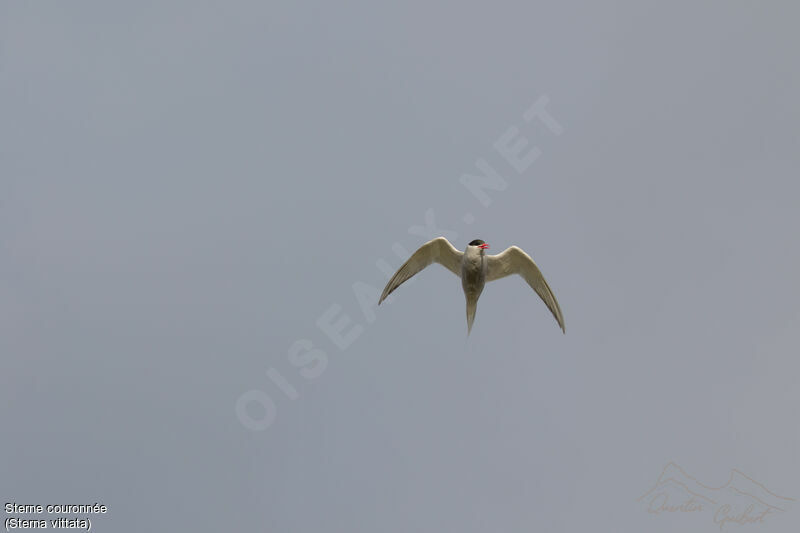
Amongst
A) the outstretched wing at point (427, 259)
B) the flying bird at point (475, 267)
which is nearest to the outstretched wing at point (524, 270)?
the flying bird at point (475, 267)

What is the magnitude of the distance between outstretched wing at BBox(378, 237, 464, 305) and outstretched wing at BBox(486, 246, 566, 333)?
1357 millimetres

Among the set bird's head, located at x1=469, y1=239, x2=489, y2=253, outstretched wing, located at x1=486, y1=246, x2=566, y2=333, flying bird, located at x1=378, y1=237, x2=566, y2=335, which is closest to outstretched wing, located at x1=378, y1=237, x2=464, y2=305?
flying bird, located at x1=378, y1=237, x2=566, y2=335

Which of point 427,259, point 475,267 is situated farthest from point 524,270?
point 427,259

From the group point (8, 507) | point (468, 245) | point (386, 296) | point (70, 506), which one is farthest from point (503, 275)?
point (8, 507)

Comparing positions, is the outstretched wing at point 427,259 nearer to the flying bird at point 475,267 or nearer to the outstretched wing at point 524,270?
the flying bird at point 475,267

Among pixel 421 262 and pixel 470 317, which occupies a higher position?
pixel 421 262

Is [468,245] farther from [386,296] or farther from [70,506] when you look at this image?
[70,506]

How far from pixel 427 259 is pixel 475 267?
2.16 metres

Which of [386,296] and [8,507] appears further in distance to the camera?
[386,296]

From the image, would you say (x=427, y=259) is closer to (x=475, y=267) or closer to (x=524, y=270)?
(x=475, y=267)

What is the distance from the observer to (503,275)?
26.0 m

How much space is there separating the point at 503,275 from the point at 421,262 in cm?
325

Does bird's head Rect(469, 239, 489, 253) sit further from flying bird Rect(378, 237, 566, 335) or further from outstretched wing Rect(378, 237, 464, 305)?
outstretched wing Rect(378, 237, 464, 305)

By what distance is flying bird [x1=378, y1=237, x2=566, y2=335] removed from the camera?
82.5 feet
